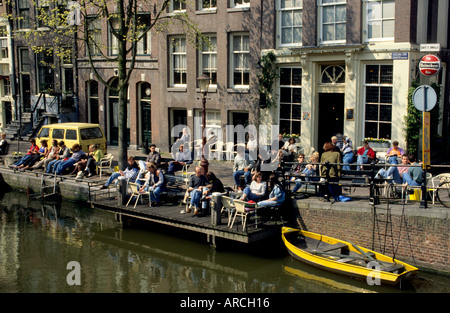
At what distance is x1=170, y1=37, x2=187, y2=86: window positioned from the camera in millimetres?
26562

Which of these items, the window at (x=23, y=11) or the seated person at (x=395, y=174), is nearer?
the seated person at (x=395, y=174)

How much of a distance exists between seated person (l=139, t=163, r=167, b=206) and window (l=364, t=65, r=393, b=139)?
8625 mm

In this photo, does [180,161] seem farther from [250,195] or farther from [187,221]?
[250,195]

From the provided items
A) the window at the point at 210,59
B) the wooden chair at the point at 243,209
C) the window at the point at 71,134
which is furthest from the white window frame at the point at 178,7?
the wooden chair at the point at 243,209

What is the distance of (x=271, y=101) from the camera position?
23.5 metres

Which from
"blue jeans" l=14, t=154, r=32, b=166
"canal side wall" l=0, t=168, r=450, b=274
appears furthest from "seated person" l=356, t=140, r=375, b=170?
"blue jeans" l=14, t=154, r=32, b=166

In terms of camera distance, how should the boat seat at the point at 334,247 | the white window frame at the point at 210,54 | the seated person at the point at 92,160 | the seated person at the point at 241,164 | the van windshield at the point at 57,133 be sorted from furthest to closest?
the white window frame at the point at 210,54 < the van windshield at the point at 57,133 < the seated person at the point at 92,160 < the seated person at the point at 241,164 < the boat seat at the point at 334,247

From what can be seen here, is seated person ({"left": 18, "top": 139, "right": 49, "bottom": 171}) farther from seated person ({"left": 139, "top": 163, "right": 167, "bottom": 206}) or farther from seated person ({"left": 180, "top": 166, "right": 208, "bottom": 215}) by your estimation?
seated person ({"left": 180, "top": 166, "right": 208, "bottom": 215})

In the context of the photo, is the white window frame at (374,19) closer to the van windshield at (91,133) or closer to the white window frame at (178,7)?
the white window frame at (178,7)

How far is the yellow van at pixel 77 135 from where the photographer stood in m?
23.3

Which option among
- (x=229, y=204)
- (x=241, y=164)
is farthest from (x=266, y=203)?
(x=241, y=164)

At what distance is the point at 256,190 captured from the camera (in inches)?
575

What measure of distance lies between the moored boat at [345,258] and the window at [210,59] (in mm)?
12998

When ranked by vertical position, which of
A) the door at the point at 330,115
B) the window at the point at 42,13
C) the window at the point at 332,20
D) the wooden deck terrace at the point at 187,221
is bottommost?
the wooden deck terrace at the point at 187,221
